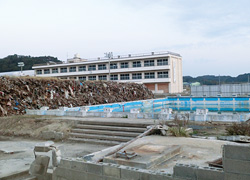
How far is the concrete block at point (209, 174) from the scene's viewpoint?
4.77 meters

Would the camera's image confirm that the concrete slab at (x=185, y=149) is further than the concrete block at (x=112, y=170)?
Yes

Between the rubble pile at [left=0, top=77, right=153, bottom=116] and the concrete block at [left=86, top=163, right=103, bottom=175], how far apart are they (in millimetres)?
14335

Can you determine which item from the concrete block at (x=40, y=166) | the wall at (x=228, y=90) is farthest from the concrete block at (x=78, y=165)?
the wall at (x=228, y=90)

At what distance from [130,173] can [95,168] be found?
37.5 inches

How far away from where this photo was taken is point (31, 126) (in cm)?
1426

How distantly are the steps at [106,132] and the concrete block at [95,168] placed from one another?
14.6 ft

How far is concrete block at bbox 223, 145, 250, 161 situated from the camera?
4.43 m

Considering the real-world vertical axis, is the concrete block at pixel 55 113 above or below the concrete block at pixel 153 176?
above

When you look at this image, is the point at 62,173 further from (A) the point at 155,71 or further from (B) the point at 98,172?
(A) the point at 155,71

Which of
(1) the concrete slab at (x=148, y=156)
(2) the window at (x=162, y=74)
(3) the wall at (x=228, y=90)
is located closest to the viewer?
(1) the concrete slab at (x=148, y=156)

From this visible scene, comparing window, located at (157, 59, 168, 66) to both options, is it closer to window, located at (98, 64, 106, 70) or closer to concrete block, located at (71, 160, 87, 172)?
window, located at (98, 64, 106, 70)

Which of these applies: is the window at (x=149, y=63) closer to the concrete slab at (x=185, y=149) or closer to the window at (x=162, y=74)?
the window at (x=162, y=74)

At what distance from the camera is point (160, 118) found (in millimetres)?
12898

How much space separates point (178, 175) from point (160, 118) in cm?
783
